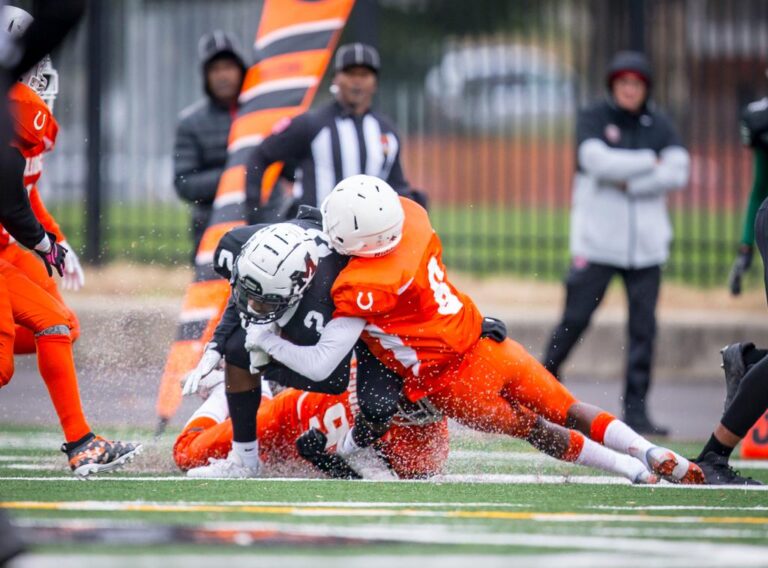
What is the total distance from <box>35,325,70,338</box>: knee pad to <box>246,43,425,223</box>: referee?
7.21 feet

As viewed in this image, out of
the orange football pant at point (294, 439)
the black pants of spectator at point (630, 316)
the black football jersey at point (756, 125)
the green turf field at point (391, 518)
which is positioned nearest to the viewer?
the green turf field at point (391, 518)

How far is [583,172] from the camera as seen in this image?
9.84 meters

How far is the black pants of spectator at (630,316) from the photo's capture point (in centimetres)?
938

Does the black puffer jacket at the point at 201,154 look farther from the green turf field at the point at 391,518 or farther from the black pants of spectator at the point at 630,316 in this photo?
the green turf field at the point at 391,518

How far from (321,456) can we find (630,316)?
10.6 feet

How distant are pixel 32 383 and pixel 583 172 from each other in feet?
11.3

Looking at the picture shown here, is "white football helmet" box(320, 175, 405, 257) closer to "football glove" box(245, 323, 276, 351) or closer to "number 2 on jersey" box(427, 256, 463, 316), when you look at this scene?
"number 2 on jersey" box(427, 256, 463, 316)

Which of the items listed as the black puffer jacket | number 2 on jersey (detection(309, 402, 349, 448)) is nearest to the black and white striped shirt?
the black puffer jacket

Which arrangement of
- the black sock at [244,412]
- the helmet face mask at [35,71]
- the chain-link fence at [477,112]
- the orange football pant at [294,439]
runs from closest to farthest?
the black sock at [244,412], the helmet face mask at [35,71], the orange football pant at [294,439], the chain-link fence at [477,112]

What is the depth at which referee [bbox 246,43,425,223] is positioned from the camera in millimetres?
8711

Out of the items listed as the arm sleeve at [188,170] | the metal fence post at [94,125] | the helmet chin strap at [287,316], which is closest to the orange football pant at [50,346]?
the helmet chin strap at [287,316]

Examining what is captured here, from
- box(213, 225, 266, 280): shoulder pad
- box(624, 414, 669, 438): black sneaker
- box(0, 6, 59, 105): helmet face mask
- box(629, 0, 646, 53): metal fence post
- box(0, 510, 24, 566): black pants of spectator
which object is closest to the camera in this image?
box(0, 510, 24, 566): black pants of spectator

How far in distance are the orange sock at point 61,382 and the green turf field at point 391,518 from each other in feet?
0.69

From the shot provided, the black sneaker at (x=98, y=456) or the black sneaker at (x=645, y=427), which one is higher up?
the black sneaker at (x=98, y=456)
